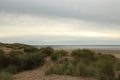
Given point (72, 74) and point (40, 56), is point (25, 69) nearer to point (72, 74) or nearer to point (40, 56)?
point (40, 56)

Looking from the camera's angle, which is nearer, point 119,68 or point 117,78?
point 117,78

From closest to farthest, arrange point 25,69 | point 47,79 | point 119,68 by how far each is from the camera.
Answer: point 47,79
point 119,68
point 25,69

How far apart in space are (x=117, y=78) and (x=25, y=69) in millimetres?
10351

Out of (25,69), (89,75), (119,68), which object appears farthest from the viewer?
(25,69)

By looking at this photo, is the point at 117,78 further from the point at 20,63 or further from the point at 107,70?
the point at 20,63

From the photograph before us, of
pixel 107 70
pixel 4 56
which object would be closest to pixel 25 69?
pixel 4 56

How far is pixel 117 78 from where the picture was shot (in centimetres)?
1476

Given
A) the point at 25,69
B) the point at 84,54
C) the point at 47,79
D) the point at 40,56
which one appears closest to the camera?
the point at 47,79

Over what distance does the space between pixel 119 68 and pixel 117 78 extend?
5450 millimetres

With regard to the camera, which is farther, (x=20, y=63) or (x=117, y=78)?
(x=20, y=63)

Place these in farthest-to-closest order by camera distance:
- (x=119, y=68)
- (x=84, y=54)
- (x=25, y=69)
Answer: (x=84, y=54), (x=25, y=69), (x=119, y=68)

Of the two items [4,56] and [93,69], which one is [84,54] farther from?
[93,69]

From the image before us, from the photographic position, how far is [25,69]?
2298cm

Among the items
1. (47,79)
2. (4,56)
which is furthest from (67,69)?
(4,56)
